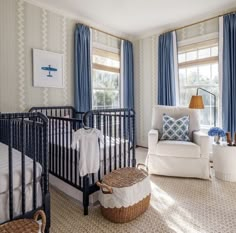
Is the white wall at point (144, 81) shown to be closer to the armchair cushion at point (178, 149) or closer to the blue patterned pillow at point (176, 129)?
the blue patterned pillow at point (176, 129)

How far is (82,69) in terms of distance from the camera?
339 cm

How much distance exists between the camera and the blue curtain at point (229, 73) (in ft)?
9.98

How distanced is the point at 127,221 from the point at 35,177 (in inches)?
34.9

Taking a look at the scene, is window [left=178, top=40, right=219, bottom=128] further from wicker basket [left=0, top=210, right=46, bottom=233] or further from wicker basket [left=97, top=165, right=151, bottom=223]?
→ wicker basket [left=0, top=210, right=46, bottom=233]

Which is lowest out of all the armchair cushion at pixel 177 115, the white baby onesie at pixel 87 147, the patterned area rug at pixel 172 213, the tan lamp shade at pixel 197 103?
the patterned area rug at pixel 172 213

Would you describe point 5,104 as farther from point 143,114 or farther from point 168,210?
point 143,114

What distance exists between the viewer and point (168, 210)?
6.16 ft

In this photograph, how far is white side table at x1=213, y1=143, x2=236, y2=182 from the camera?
98.7 inches

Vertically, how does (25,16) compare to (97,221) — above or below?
above

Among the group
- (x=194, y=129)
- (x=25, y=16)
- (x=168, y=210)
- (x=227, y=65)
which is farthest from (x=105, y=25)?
(x=168, y=210)

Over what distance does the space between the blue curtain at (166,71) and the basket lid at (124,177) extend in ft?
7.20

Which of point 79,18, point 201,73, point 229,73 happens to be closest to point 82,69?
point 79,18

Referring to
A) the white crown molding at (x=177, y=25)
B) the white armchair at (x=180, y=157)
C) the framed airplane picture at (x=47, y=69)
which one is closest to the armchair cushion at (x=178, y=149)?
the white armchair at (x=180, y=157)

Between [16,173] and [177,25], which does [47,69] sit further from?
[177,25]
